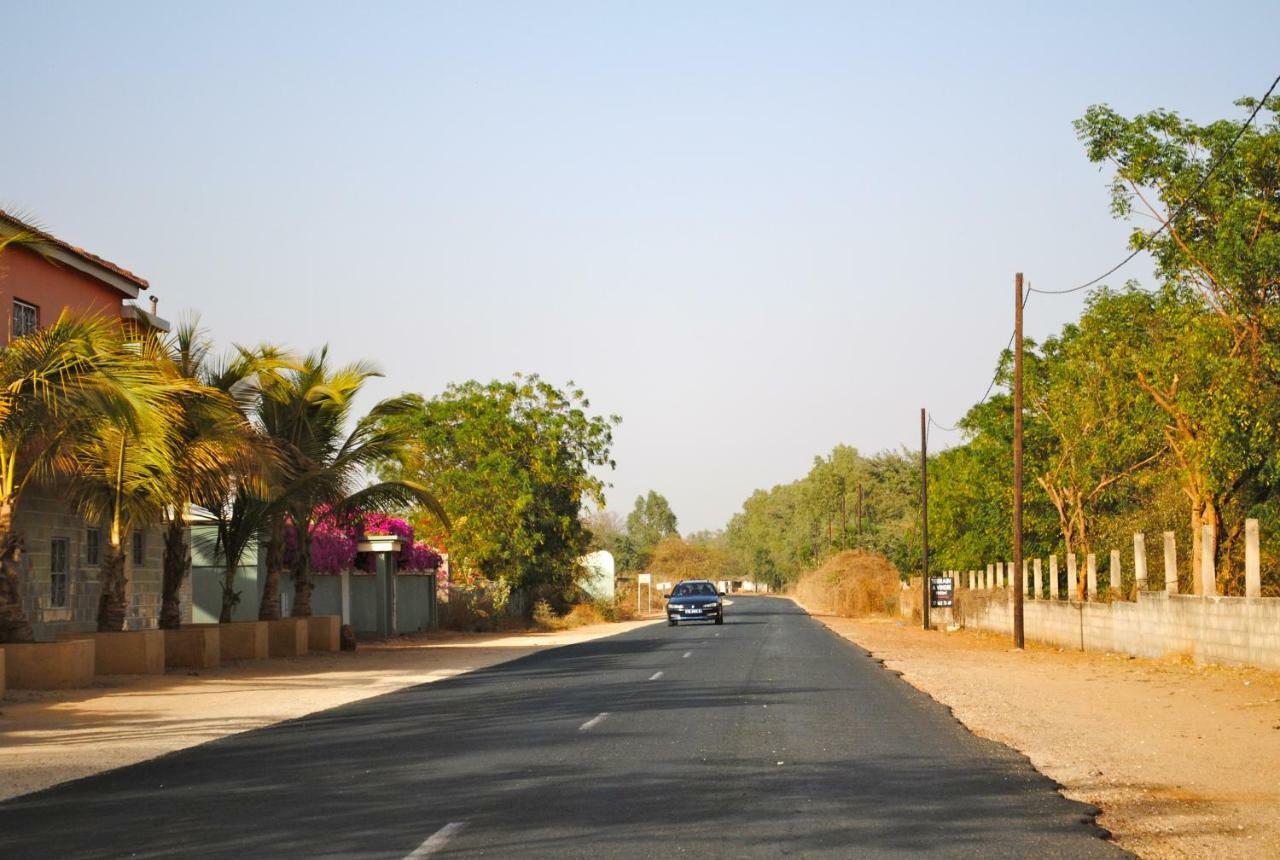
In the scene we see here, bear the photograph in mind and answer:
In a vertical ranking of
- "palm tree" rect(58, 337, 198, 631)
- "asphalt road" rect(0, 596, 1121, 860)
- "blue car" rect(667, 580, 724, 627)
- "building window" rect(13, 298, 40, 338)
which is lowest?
"blue car" rect(667, 580, 724, 627)

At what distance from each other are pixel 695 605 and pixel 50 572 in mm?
26924

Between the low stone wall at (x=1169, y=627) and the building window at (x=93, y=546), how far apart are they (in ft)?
68.3

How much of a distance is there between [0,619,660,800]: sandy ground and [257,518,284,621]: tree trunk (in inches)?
57.2

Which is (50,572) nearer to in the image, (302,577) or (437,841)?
(302,577)

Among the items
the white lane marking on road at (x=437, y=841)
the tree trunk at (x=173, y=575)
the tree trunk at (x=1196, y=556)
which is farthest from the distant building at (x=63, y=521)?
the tree trunk at (x=1196, y=556)

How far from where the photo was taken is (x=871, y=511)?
124938 mm

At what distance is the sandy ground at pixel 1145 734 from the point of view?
9109mm

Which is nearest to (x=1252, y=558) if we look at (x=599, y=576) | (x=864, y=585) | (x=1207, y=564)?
(x=1207, y=564)

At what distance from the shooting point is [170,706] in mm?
19000

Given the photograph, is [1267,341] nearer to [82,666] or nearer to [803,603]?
[82,666]

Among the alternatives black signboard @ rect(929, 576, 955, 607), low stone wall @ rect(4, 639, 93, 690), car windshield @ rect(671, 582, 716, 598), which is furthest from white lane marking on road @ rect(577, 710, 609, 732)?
black signboard @ rect(929, 576, 955, 607)

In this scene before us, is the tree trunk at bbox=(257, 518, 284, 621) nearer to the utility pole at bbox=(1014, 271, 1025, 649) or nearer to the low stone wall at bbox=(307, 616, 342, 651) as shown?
the low stone wall at bbox=(307, 616, 342, 651)

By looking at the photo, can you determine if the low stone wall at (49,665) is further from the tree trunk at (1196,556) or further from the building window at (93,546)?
the tree trunk at (1196,556)

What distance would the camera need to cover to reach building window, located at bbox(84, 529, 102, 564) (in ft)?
91.1
